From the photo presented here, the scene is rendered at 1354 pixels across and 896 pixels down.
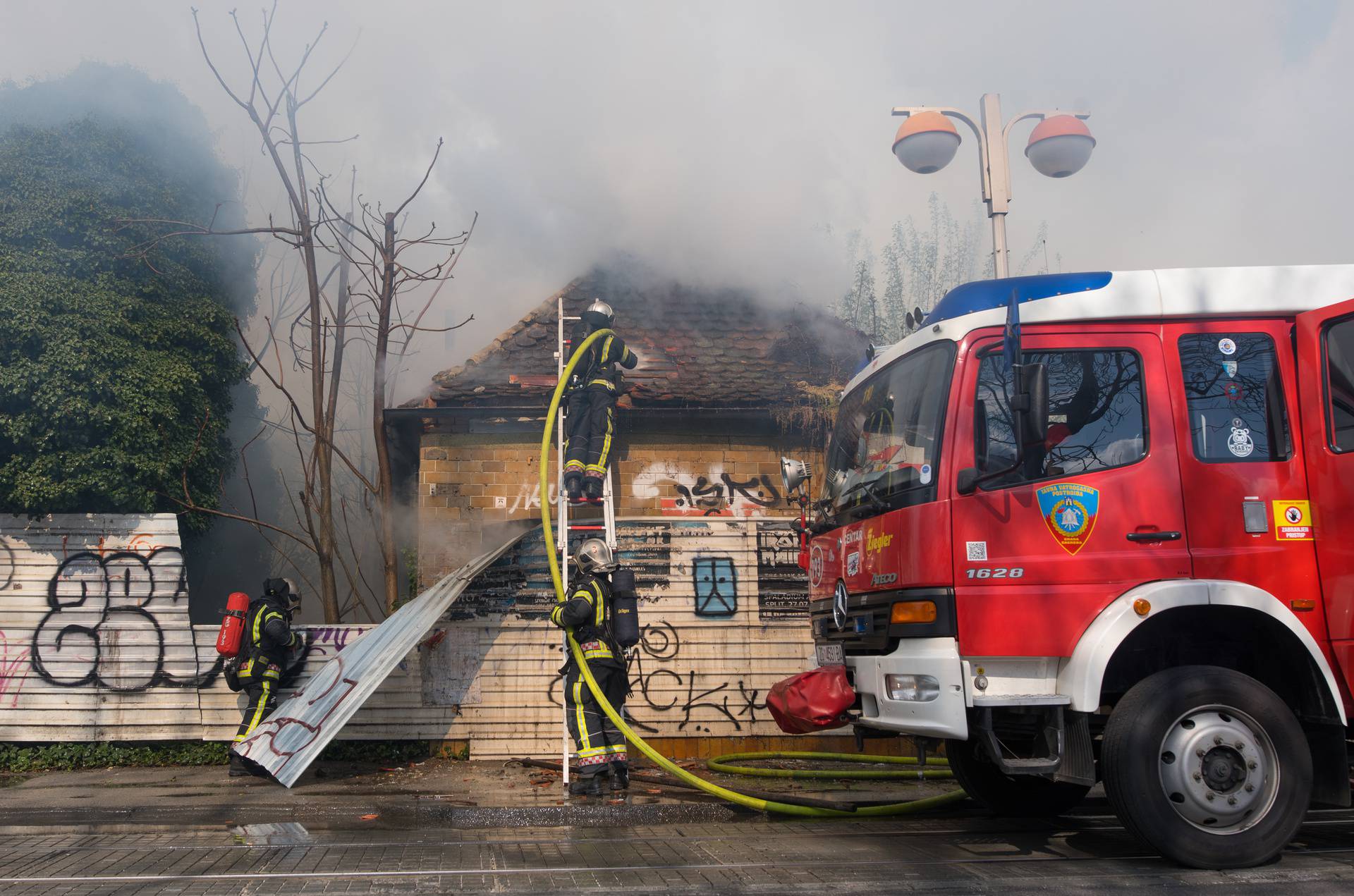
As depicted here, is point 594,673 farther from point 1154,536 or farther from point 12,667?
point 12,667

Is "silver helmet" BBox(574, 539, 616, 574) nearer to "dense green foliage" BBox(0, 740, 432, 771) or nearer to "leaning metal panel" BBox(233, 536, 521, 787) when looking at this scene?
"leaning metal panel" BBox(233, 536, 521, 787)

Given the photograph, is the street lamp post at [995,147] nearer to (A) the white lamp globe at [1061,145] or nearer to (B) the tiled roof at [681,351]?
(A) the white lamp globe at [1061,145]

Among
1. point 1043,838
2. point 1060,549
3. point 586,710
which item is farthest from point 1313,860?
point 586,710

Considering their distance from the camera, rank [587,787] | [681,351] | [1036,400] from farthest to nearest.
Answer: [681,351], [587,787], [1036,400]

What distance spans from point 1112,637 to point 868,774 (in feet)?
11.8

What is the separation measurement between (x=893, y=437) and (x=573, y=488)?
371 cm

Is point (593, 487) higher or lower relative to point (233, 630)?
higher

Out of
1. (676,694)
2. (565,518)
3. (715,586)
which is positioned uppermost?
(565,518)

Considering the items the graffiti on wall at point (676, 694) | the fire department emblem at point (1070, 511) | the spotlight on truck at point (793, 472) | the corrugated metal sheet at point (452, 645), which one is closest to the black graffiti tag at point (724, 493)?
the corrugated metal sheet at point (452, 645)

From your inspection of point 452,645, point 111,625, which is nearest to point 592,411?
point 452,645

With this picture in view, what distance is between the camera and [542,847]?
5.24 meters

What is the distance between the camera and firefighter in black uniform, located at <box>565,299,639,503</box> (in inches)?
324

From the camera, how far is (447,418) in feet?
35.2

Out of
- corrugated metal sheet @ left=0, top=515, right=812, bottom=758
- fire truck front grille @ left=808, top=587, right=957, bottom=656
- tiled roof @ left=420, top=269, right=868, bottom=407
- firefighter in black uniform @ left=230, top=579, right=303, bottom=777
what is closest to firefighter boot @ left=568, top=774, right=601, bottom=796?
corrugated metal sheet @ left=0, top=515, right=812, bottom=758
